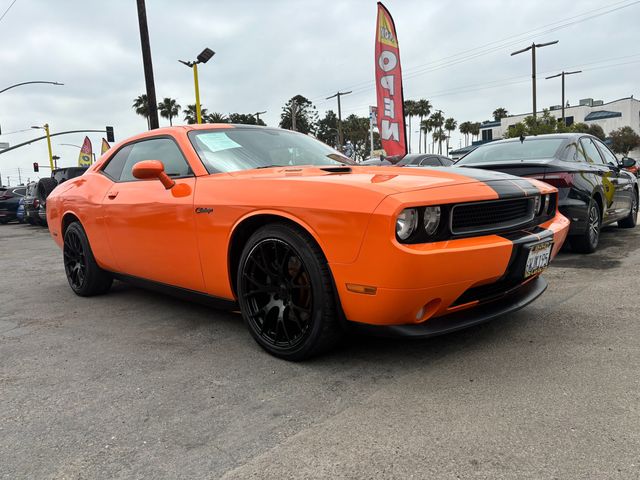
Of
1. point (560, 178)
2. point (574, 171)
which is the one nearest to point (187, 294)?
point (560, 178)

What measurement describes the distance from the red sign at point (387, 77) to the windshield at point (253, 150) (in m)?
7.92

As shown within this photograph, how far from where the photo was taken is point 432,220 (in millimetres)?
2205

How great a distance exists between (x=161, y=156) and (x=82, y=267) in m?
1.54

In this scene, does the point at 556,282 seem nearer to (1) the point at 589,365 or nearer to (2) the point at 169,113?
(1) the point at 589,365

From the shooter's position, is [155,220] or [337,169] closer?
[337,169]

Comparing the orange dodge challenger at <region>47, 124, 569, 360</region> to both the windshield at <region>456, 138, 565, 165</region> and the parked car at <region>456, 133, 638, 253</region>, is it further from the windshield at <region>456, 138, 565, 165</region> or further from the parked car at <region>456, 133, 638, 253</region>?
the windshield at <region>456, 138, 565, 165</region>

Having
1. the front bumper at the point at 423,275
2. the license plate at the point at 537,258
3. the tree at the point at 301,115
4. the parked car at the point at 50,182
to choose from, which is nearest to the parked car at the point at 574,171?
the license plate at the point at 537,258

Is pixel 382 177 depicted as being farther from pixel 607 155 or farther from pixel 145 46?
pixel 145 46

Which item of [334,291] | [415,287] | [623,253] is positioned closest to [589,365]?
[415,287]

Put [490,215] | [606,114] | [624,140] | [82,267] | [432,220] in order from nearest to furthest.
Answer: [432,220] < [490,215] < [82,267] < [624,140] < [606,114]

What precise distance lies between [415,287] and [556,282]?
8.29ft

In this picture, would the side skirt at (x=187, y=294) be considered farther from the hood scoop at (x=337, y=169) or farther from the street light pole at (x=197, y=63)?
the street light pole at (x=197, y=63)

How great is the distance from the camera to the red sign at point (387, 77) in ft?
36.6

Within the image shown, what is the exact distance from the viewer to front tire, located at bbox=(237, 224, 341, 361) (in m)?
2.35
